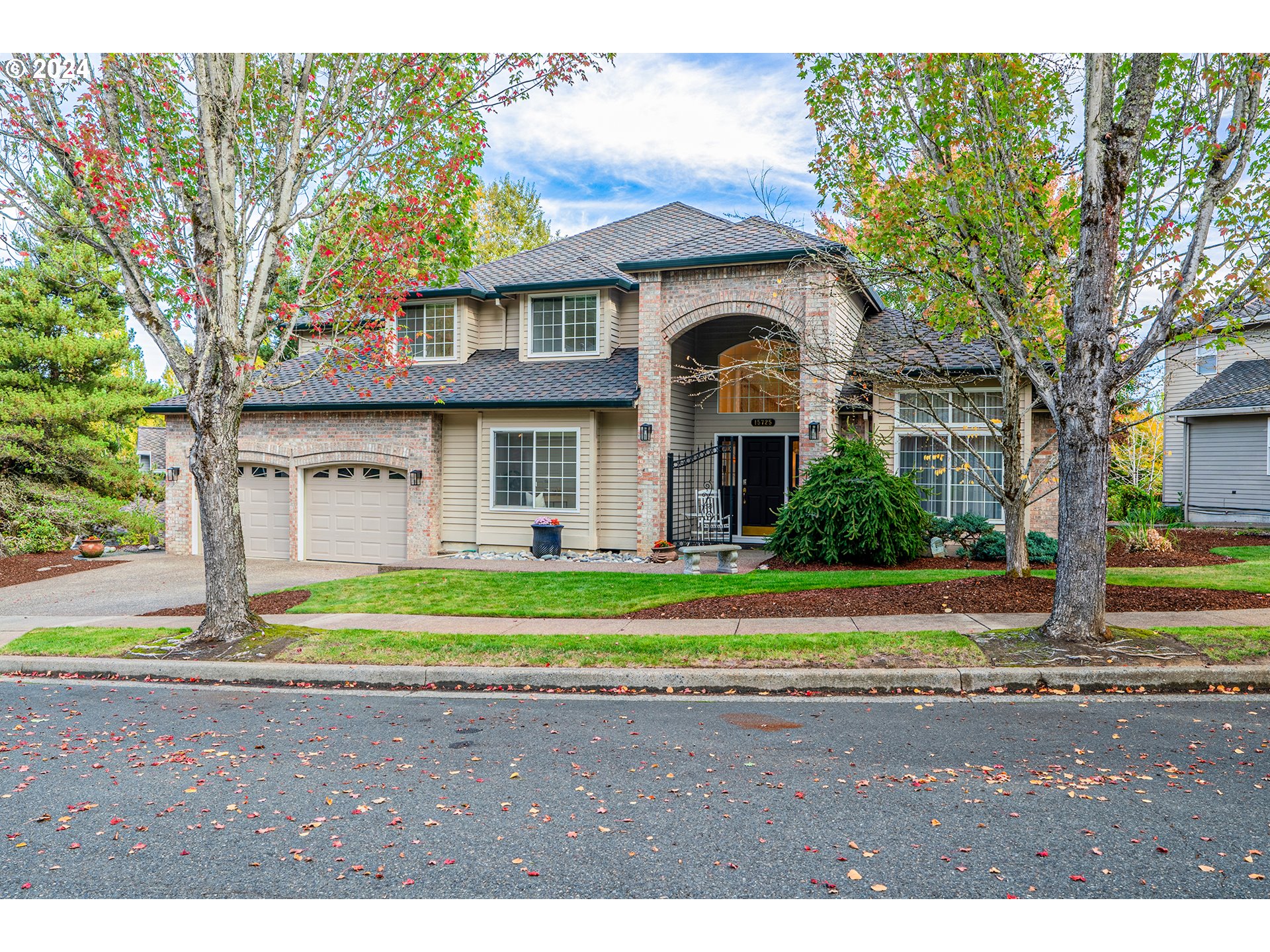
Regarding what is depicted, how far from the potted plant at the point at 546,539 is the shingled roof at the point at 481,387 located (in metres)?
2.55

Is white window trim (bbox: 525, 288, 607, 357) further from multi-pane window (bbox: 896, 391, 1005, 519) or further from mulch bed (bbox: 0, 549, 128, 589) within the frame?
mulch bed (bbox: 0, 549, 128, 589)

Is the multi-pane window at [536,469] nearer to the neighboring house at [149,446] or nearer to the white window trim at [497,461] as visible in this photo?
the white window trim at [497,461]

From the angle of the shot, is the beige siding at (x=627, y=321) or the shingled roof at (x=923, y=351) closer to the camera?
the shingled roof at (x=923, y=351)

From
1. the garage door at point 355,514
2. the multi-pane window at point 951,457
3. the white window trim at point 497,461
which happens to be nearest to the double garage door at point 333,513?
the garage door at point 355,514

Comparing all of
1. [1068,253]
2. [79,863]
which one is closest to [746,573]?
[1068,253]

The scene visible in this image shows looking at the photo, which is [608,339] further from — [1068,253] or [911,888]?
[911,888]

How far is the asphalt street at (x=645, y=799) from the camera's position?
397cm

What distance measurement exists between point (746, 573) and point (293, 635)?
703 cm

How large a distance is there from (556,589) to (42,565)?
13455 mm

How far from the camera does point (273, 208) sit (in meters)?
10.2

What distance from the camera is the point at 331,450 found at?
19.0 m

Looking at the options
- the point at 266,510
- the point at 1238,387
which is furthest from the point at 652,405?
the point at 1238,387

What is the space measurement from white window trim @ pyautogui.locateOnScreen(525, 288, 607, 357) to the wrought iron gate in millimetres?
3235

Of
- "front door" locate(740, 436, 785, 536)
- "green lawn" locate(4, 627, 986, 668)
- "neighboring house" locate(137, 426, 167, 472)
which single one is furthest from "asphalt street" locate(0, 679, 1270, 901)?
"neighboring house" locate(137, 426, 167, 472)
